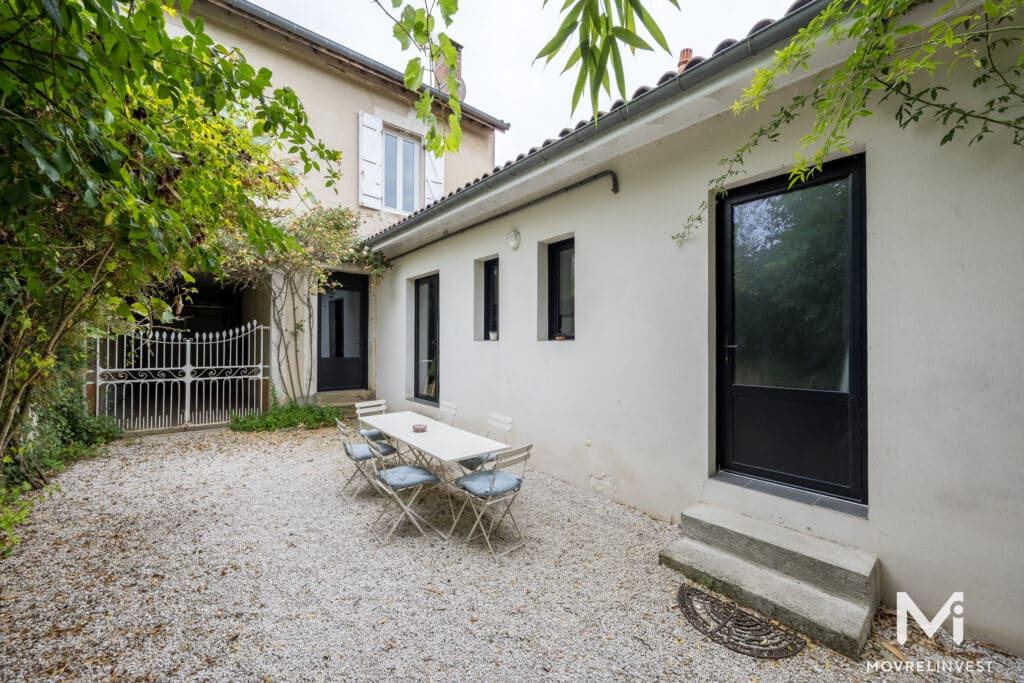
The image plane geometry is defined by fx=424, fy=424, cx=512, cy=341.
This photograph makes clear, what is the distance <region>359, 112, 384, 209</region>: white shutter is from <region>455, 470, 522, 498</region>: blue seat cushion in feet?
25.4

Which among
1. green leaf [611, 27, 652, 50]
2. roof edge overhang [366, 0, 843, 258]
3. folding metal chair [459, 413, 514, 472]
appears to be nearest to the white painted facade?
roof edge overhang [366, 0, 843, 258]

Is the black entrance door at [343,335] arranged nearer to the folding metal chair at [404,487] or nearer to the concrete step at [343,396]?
the concrete step at [343,396]

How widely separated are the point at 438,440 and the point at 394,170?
26.7 feet

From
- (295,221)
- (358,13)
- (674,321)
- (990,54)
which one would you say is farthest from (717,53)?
(295,221)

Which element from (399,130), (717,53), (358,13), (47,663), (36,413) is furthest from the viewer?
(399,130)

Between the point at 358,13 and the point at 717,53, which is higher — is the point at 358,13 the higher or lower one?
the lower one

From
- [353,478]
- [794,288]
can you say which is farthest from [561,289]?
[353,478]

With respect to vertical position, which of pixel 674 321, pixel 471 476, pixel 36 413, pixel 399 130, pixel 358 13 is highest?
pixel 399 130

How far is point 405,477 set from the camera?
393cm

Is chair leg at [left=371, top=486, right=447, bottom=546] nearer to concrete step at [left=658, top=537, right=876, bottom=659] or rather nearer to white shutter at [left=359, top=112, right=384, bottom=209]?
concrete step at [left=658, top=537, right=876, bottom=659]

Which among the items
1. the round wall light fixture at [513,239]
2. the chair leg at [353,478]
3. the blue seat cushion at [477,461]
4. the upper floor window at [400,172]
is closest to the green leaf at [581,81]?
the blue seat cushion at [477,461]

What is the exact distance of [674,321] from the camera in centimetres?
396

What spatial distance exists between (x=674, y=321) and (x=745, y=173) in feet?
4.44

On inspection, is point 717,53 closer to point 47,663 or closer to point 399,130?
point 47,663
